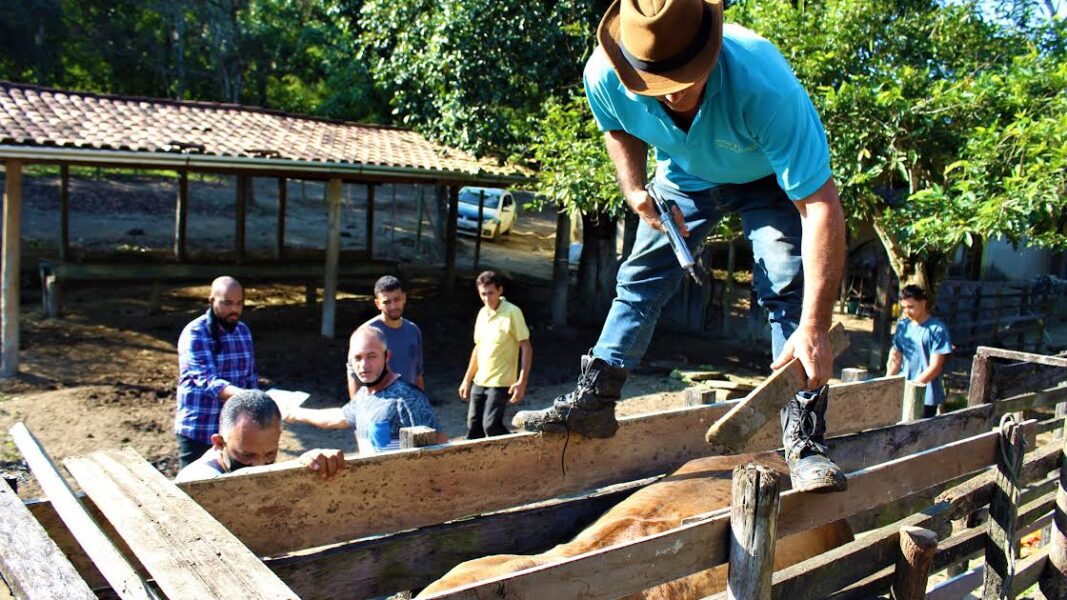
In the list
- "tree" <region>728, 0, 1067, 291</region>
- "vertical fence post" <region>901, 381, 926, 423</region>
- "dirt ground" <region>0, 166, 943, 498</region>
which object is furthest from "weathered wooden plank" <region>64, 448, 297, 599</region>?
"tree" <region>728, 0, 1067, 291</region>

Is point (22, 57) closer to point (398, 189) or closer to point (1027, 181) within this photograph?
point (398, 189)

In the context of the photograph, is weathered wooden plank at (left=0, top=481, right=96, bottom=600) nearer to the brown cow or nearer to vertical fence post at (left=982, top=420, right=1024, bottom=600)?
the brown cow

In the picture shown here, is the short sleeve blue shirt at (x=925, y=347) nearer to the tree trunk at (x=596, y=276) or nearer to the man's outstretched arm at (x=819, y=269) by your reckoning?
the man's outstretched arm at (x=819, y=269)

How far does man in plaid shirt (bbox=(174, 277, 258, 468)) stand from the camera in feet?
16.1

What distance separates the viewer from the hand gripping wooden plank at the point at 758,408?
2.74m

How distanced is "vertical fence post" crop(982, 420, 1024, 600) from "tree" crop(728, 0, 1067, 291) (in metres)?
4.10

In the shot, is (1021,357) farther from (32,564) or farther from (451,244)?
(451,244)

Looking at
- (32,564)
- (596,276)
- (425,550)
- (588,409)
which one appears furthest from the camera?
(596,276)

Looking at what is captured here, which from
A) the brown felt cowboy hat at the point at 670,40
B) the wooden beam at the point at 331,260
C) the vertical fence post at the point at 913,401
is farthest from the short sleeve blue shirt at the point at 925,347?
the wooden beam at the point at 331,260

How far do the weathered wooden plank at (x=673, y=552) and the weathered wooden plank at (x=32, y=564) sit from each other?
0.75m

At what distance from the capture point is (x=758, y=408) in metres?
2.77

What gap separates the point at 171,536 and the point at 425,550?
109 centimetres

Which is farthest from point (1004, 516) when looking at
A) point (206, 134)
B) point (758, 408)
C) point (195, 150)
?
point (206, 134)

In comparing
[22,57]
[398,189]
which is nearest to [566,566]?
[22,57]
